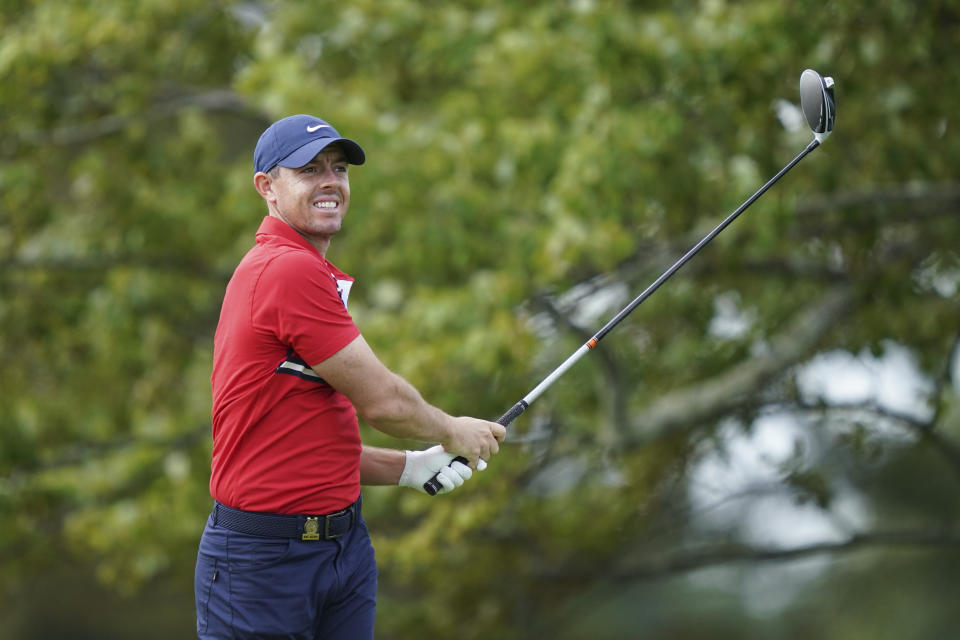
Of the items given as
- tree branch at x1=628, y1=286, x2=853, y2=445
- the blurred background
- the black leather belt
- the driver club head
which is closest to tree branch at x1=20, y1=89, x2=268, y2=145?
the blurred background

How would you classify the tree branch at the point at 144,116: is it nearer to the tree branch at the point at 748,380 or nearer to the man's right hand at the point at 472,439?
the tree branch at the point at 748,380

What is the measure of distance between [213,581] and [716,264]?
18.9ft

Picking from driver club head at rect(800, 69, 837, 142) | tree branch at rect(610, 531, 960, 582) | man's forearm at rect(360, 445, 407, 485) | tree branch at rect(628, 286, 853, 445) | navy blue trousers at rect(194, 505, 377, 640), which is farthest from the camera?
tree branch at rect(610, 531, 960, 582)

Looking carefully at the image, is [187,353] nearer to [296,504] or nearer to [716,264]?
[716,264]

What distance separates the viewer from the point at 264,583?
305 centimetres

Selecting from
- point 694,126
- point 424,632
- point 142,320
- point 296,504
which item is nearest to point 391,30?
point 694,126

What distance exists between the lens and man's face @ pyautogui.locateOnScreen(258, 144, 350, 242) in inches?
126

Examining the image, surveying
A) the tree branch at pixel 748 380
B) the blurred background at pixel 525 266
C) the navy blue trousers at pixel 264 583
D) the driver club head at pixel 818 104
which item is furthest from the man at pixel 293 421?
the tree branch at pixel 748 380

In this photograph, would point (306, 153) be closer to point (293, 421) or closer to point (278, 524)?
point (293, 421)

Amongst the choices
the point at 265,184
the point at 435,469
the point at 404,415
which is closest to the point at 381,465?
the point at 435,469

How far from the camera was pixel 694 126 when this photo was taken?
7.91m

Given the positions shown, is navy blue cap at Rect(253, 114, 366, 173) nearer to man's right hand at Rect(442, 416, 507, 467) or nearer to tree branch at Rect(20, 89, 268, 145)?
man's right hand at Rect(442, 416, 507, 467)

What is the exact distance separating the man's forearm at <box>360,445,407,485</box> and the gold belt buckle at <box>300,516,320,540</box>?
0.38m

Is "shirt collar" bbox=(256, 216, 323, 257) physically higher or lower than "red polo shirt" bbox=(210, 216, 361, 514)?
higher
